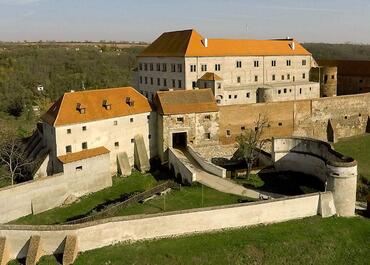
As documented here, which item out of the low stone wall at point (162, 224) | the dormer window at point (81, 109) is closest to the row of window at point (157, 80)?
the dormer window at point (81, 109)

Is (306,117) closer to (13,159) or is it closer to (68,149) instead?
(68,149)

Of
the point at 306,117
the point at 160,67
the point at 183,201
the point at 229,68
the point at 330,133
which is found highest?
the point at 160,67

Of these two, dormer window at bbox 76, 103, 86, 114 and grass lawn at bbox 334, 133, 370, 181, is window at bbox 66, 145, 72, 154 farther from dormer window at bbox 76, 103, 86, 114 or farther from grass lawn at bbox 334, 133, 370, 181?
grass lawn at bbox 334, 133, 370, 181

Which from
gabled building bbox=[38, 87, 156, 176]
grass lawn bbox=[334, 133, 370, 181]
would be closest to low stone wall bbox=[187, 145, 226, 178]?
gabled building bbox=[38, 87, 156, 176]

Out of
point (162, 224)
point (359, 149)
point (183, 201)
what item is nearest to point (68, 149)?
point (183, 201)

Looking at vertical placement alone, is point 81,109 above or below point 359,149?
above

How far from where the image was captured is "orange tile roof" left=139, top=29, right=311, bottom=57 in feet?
150

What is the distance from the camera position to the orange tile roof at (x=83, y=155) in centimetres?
3027

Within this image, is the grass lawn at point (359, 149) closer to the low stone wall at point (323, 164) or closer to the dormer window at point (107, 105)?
the low stone wall at point (323, 164)

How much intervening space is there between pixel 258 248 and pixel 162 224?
17.3 feet

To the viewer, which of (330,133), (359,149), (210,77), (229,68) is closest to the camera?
(359,149)

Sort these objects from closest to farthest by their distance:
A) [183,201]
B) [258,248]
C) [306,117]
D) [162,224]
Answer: [258,248] < [162,224] < [183,201] < [306,117]

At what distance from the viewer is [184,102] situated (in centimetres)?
3641

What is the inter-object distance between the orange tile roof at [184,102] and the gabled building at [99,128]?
1428 millimetres
